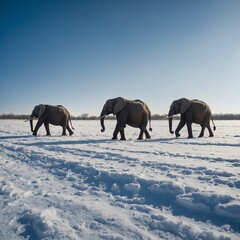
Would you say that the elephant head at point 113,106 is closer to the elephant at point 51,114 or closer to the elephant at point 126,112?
the elephant at point 126,112

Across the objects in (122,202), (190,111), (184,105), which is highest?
(184,105)

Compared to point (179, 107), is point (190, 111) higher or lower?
lower

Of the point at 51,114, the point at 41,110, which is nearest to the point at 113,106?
the point at 51,114

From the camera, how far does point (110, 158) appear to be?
5129 millimetres

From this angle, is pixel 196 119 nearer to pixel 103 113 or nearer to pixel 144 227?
pixel 103 113

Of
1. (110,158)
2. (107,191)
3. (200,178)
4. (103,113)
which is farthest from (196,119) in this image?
(107,191)

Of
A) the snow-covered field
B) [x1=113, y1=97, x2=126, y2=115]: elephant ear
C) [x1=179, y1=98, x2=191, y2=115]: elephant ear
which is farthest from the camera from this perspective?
[x1=179, y1=98, x2=191, y2=115]: elephant ear

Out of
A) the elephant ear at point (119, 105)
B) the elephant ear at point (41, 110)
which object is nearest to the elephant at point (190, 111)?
the elephant ear at point (119, 105)

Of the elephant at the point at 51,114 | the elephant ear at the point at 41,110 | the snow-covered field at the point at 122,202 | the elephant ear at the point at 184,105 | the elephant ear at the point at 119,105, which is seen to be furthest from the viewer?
the elephant at the point at 51,114

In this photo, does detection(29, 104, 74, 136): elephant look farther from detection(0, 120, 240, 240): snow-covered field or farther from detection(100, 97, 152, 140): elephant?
detection(0, 120, 240, 240): snow-covered field

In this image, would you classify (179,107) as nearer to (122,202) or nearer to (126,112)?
(126,112)

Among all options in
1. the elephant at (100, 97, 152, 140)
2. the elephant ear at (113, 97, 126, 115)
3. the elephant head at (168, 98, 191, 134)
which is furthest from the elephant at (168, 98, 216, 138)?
the elephant ear at (113, 97, 126, 115)

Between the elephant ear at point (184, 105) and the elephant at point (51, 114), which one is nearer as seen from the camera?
the elephant ear at point (184, 105)

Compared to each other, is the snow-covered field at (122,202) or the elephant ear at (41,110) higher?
the elephant ear at (41,110)
